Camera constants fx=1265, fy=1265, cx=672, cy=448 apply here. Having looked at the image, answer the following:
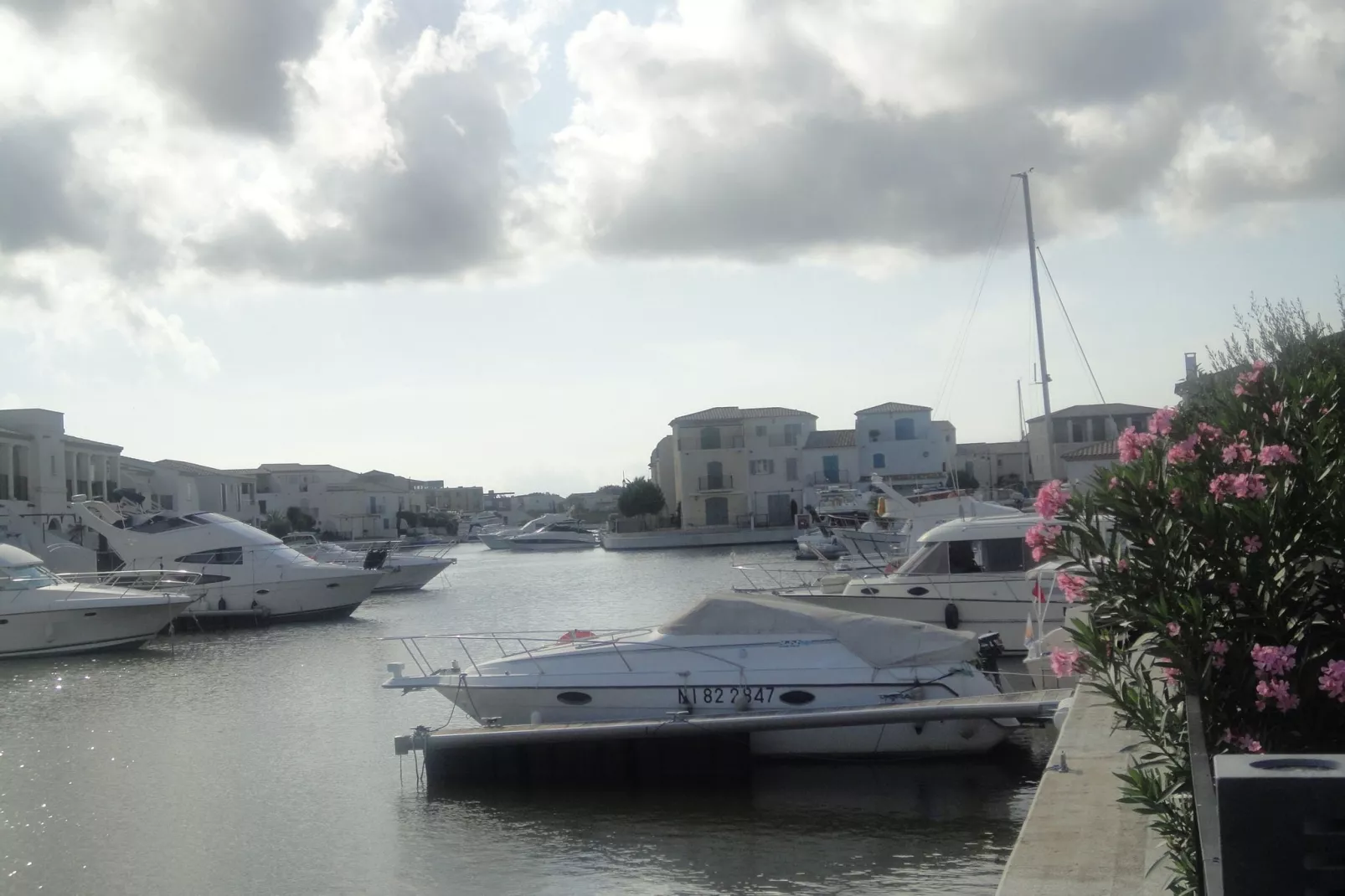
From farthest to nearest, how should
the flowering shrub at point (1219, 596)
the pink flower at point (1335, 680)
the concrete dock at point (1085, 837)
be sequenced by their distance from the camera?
the concrete dock at point (1085, 837), the flowering shrub at point (1219, 596), the pink flower at point (1335, 680)

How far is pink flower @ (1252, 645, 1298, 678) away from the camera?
16.9 ft

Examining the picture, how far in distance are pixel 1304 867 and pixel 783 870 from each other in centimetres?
944

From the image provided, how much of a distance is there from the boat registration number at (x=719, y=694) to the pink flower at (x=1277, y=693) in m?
11.9

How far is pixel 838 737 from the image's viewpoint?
54.6 feet

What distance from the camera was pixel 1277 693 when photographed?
5.13m

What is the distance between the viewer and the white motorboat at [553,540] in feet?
331

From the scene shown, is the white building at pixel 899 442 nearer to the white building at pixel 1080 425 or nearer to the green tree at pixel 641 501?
the white building at pixel 1080 425

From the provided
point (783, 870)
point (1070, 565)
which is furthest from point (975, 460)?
point (1070, 565)

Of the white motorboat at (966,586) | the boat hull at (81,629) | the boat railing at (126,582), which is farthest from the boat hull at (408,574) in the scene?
the white motorboat at (966,586)

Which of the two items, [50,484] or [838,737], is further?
[50,484]

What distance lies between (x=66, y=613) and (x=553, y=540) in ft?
227

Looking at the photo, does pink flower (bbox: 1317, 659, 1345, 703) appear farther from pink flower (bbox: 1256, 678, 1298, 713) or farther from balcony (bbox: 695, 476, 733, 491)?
balcony (bbox: 695, 476, 733, 491)

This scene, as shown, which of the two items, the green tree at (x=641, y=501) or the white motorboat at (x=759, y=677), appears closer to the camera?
the white motorboat at (x=759, y=677)

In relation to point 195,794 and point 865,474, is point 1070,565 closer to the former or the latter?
point 195,794
